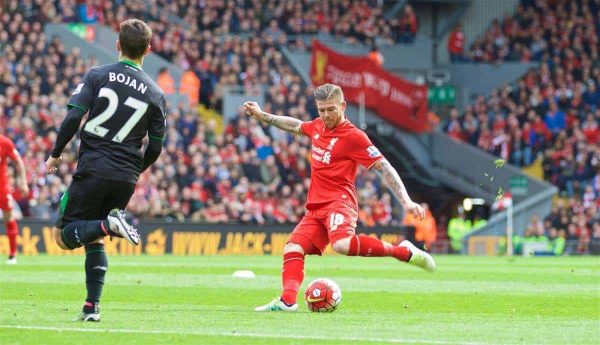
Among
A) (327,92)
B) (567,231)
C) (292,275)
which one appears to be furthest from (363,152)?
(567,231)

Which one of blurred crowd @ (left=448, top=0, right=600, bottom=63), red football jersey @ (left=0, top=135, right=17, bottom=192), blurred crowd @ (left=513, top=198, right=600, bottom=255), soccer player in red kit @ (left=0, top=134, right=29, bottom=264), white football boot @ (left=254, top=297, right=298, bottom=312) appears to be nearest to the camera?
white football boot @ (left=254, top=297, right=298, bottom=312)

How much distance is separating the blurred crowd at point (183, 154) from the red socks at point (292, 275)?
1898 cm

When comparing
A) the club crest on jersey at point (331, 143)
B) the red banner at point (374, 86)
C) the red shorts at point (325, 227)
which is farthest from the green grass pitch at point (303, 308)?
the red banner at point (374, 86)

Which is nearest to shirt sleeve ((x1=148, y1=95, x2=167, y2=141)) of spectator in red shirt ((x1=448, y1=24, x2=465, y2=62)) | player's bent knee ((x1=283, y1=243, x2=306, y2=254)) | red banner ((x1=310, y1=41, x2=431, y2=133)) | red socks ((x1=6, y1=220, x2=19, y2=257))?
player's bent knee ((x1=283, y1=243, x2=306, y2=254))

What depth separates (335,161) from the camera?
1275 cm

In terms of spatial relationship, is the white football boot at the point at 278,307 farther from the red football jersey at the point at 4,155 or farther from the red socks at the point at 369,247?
the red football jersey at the point at 4,155

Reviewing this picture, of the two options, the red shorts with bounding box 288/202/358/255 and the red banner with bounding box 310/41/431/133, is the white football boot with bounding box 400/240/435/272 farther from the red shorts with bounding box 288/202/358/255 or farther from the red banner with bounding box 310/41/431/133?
the red banner with bounding box 310/41/431/133

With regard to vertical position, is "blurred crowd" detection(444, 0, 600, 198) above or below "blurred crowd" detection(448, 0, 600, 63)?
below

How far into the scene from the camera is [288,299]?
1266 centimetres

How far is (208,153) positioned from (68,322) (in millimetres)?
23974

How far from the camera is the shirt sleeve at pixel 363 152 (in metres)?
12.5

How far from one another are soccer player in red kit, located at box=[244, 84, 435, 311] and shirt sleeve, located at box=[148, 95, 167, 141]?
1874 mm

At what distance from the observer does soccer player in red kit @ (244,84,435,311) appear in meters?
12.4

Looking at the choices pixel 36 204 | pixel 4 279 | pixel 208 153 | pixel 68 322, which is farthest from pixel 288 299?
pixel 208 153
